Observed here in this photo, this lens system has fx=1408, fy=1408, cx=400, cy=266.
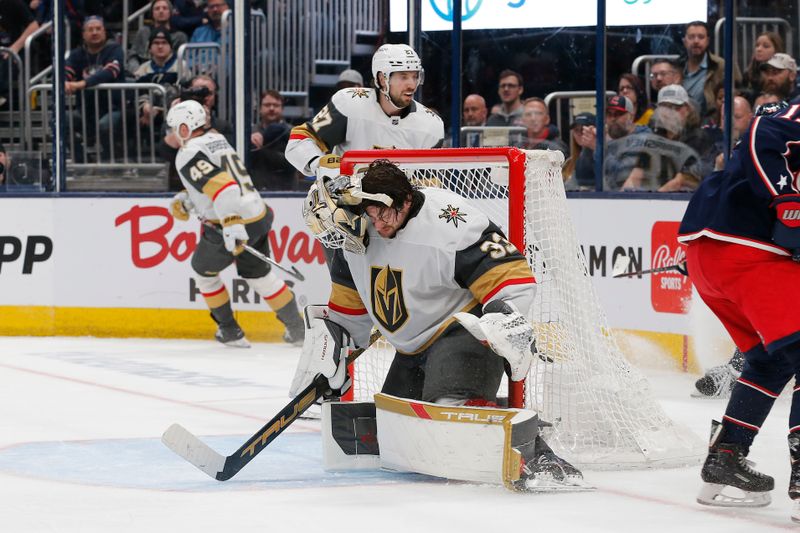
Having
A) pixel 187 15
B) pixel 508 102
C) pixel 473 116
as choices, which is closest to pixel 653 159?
pixel 508 102

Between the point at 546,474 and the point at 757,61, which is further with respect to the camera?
the point at 757,61

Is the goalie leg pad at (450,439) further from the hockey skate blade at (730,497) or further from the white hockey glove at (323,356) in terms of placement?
the hockey skate blade at (730,497)

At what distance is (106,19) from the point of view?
8430 mm

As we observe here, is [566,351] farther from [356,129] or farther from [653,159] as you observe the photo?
[653,159]

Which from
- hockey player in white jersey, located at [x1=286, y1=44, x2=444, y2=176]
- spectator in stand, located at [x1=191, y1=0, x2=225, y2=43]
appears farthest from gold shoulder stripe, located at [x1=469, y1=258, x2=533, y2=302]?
spectator in stand, located at [x1=191, y1=0, x2=225, y2=43]

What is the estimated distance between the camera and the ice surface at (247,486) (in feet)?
10.2

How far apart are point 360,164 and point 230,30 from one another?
3.76 metres

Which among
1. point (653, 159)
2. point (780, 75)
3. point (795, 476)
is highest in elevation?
point (780, 75)

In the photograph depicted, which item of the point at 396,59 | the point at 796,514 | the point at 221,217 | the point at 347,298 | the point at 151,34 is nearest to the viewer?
the point at 796,514

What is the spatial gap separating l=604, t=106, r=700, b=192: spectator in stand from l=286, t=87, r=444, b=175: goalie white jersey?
1.80 m

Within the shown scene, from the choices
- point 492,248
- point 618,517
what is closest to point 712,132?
point 492,248

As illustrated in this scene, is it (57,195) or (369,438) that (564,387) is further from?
(57,195)

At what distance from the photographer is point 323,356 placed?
3717 millimetres

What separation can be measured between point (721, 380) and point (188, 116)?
10.1 feet
